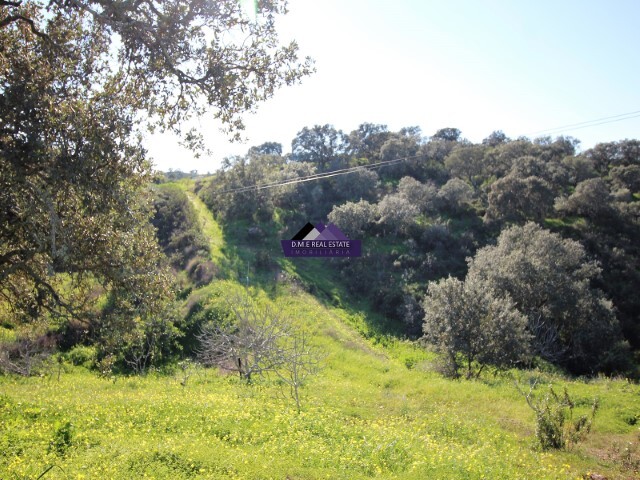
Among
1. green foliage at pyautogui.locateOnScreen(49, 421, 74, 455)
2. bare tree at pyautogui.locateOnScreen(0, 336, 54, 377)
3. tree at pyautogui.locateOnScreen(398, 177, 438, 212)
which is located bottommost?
bare tree at pyautogui.locateOnScreen(0, 336, 54, 377)

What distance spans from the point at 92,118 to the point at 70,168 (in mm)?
928

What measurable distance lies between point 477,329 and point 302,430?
11.5m

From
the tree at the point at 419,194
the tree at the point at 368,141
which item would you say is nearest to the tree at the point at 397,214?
the tree at the point at 419,194

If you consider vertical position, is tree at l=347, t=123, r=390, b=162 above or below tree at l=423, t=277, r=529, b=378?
above

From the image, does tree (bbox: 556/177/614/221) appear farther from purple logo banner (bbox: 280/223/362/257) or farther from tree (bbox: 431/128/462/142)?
tree (bbox: 431/128/462/142)

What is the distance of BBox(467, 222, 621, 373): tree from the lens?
25500 millimetres

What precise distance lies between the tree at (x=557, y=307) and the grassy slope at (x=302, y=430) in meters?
9.03

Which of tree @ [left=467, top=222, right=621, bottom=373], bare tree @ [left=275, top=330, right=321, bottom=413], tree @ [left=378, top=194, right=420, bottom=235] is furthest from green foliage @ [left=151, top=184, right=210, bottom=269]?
tree @ [left=467, top=222, right=621, bottom=373]

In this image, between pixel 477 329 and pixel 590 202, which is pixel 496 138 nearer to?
pixel 590 202

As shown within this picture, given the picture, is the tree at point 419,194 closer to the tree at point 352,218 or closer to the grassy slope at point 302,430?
the tree at point 352,218

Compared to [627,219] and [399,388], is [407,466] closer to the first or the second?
[399,388]

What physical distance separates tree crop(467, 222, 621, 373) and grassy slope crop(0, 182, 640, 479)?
9.03m

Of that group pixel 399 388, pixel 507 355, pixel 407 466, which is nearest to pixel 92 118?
pixel 407 466

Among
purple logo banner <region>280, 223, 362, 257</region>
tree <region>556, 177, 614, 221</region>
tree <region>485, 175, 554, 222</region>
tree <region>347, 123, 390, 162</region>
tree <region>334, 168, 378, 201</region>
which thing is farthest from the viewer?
tree <region>347, 123, 390, 162</region>
